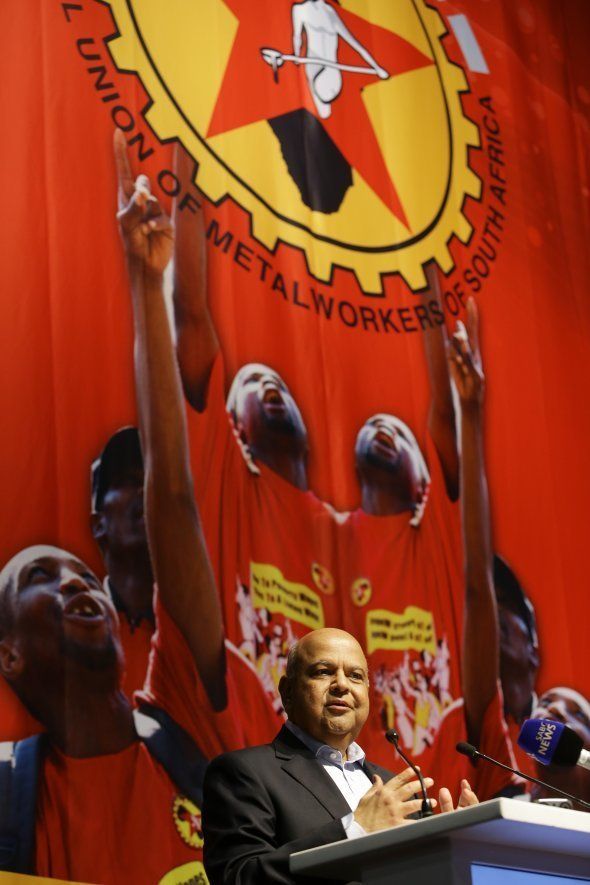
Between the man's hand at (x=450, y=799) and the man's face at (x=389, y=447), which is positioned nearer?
the man's hand at (x=450, y=799)

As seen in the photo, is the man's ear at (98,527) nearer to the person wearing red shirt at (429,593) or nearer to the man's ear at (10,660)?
the man's ear at (10,660)

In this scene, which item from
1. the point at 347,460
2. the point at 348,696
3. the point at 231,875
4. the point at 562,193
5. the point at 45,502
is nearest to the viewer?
the point at 231,875

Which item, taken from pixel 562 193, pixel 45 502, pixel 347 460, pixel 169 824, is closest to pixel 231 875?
pixel 169 824

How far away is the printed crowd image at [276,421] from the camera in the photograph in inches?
125

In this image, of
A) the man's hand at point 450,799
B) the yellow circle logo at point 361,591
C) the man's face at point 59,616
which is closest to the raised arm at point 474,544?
the yellow circle logo at point 361,591

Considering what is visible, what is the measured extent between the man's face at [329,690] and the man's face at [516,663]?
→ 1685 millimetres

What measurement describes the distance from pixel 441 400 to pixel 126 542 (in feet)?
4.83

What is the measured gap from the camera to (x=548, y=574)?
4.59 meters

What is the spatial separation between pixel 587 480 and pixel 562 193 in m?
1.20

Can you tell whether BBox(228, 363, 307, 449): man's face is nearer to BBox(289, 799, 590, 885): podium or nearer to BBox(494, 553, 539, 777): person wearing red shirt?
BBox(494, 553, 539, 777): person wearing red shirt

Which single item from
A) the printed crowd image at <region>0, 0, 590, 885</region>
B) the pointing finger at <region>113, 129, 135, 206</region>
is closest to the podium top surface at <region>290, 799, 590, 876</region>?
the printed crowd image at <region>0, 0, 590, 885</region>

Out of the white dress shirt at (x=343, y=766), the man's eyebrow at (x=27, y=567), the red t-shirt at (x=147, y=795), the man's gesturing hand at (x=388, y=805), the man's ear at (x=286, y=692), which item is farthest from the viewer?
the man's eyebrow at (x=27, y=567)

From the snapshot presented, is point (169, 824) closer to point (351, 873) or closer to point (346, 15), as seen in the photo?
point (351, 873)

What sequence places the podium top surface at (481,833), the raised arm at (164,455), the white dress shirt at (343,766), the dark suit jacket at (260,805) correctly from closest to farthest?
the podium top surface at (481,833)
the dark suit jacket at (260,805)
the white dress shirt at (343,766)
the raised arm at (164,455)
